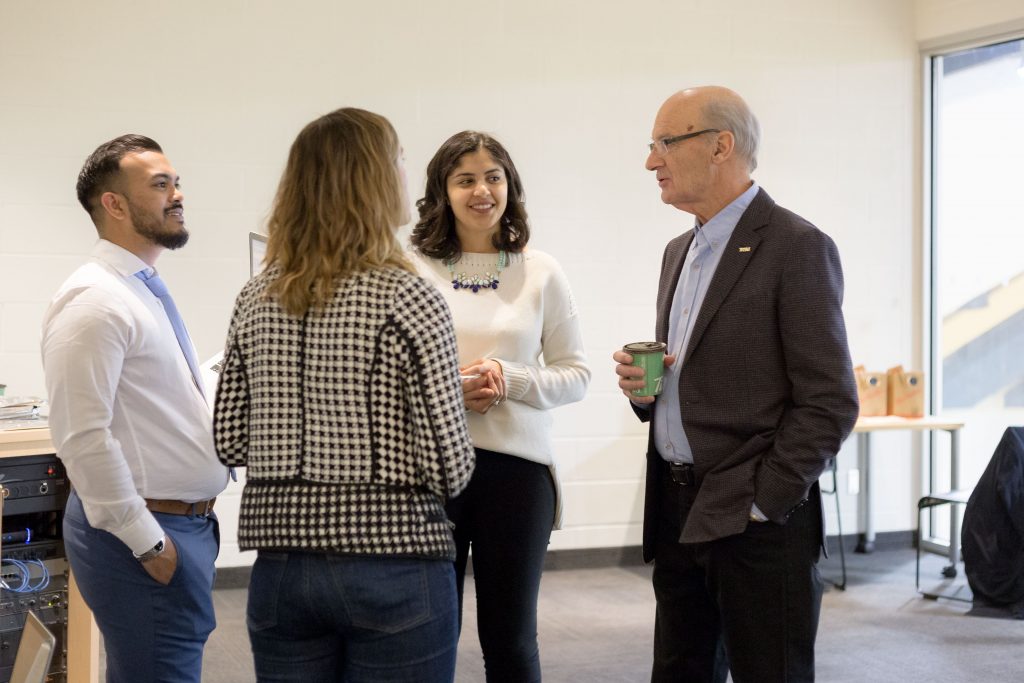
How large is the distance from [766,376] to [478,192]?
2.70 feet

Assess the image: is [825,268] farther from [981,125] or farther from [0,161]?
[981,125]

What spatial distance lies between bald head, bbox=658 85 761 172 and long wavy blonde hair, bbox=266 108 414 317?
2.48 feet

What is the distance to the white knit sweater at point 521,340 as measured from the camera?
2.42 metres

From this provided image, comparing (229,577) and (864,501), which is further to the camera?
(864,501)

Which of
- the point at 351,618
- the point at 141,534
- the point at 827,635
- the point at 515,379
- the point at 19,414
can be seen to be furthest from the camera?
the point at 827,635

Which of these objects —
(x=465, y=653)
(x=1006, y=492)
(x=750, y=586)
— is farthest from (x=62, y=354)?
(x=1006, y=492)

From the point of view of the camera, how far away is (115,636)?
6.88ft

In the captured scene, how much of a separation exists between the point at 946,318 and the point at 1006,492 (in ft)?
4.99

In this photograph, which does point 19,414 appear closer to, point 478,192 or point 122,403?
point 122,403

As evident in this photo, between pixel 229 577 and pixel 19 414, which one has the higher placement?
pixel 19 414

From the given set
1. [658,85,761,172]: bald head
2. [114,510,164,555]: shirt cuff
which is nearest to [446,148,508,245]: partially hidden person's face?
[658,85,761,172]: bald head

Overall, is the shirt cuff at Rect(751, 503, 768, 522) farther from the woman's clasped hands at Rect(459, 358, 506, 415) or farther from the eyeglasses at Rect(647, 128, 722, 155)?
the eyeglasses at Rect(647, 128, 722, 155)

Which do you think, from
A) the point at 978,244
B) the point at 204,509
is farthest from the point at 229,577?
the point at 978,244

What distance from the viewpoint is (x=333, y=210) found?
166 centimetres
